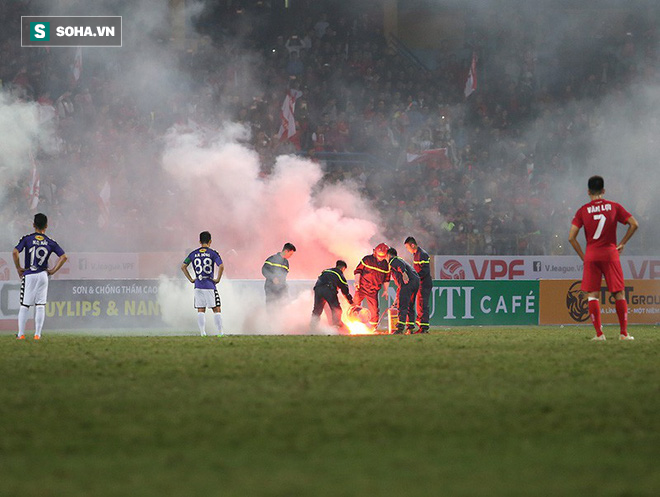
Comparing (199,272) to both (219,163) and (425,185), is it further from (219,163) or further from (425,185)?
(425,185)

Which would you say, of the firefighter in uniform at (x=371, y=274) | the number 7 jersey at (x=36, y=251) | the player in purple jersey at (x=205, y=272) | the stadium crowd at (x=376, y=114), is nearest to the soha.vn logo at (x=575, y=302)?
the stadium crowd at (x=376, y=114)

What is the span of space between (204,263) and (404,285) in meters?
4.23

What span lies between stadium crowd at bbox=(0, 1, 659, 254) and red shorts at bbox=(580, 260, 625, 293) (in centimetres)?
1441

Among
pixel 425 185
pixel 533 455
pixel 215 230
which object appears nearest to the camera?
pixel 533 455

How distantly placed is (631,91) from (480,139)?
18.9ft

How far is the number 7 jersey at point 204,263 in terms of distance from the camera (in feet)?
53.6

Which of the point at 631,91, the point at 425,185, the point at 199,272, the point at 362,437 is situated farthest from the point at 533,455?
the point at 631,91

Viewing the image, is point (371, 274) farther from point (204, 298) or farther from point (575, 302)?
point (575, 302)

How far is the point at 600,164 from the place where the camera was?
32.2 m

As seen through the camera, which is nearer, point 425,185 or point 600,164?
point 425,185

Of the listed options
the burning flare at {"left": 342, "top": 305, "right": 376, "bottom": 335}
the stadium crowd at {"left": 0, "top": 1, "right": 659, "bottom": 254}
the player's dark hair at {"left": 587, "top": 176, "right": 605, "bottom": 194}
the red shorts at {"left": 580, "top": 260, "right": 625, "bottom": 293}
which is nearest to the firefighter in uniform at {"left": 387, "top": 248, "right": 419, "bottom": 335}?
the burning flare at {"left": 342, "top": 305, "right": 376, "bottom": 335}

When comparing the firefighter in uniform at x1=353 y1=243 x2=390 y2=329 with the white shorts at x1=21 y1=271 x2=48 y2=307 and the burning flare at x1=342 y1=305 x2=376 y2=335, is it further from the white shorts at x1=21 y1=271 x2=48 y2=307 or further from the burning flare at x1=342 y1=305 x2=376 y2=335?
the white shorts at x1=21 y1=271 x2=48 y2=307

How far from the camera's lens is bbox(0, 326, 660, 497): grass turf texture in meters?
4.47

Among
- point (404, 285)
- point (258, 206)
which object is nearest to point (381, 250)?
point (404, 285)
